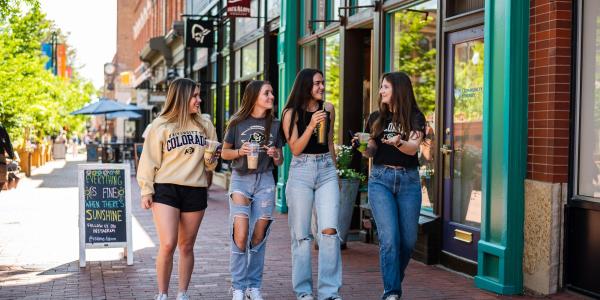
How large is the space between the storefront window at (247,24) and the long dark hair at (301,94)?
11.6 meters

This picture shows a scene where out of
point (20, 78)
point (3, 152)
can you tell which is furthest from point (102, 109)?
point (3, 152)

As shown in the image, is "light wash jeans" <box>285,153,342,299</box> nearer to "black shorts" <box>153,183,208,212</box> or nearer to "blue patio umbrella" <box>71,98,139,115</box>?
"black shorts" <box>153,183,208,212</box>

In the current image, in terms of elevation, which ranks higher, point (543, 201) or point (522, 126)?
point (522, 126)

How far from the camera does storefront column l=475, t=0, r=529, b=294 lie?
6922 millimetres

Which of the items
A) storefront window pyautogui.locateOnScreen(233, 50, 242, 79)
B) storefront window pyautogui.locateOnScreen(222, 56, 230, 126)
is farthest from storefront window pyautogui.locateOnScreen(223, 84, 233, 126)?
storefront window pyautogui.locateOnScreen(233, 50, 242, 79)

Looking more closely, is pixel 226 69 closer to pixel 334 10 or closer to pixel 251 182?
pixel 334 10

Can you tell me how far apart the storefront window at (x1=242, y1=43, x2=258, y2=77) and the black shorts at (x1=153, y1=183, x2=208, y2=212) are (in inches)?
452

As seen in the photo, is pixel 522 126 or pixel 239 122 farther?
pixel 522 126

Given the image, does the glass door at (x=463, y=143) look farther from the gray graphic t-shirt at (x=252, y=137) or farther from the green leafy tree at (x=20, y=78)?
the green leafy tree at (x=20, y=78)

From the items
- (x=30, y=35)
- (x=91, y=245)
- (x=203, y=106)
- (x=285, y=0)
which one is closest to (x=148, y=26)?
(x=30, y=35)

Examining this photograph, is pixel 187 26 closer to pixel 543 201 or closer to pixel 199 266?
pixel 199 266

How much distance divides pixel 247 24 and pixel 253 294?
13071 millimetres

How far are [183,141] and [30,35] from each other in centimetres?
2287

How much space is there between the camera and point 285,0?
13828 millimetres
